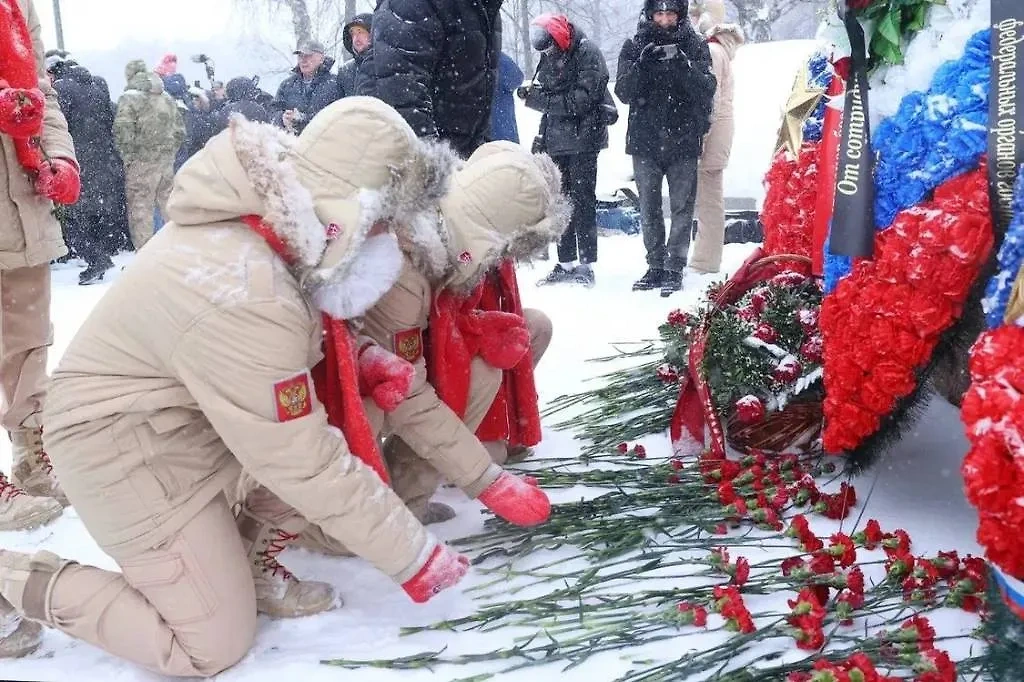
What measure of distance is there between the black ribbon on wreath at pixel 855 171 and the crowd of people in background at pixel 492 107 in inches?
34.1

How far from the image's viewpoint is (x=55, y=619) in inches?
76.7

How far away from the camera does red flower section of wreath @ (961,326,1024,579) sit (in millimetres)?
1523

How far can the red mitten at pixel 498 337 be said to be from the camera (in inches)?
103

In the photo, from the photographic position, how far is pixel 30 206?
276 centimetres

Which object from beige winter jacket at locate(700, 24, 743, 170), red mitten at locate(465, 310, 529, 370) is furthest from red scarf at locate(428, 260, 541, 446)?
beige winter jacket at locate(700, 24, 743, 170)

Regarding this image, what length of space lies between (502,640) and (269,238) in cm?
103

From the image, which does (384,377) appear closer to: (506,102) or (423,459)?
(423,459)

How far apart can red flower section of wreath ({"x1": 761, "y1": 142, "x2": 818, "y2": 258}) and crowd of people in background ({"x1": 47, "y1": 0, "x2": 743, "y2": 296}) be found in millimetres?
955

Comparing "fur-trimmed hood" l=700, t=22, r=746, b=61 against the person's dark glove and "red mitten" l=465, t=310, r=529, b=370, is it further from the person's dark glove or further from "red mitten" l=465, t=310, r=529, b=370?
"red mitten" l=465, t=310, r=529, b=370

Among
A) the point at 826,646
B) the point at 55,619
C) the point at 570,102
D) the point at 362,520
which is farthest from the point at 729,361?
the point at 570,102

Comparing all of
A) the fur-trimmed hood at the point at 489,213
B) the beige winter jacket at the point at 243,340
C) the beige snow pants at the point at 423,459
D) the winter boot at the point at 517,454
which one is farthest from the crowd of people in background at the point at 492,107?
the beige winter jacket at the point at 243,340

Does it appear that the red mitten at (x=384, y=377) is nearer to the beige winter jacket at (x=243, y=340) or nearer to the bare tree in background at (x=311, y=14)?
the beige winter jacket at (x=243, y=340)

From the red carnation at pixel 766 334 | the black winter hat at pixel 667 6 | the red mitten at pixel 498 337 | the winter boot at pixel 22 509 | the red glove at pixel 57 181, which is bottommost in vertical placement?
the winter boot at pixel 22 509

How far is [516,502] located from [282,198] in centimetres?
98
